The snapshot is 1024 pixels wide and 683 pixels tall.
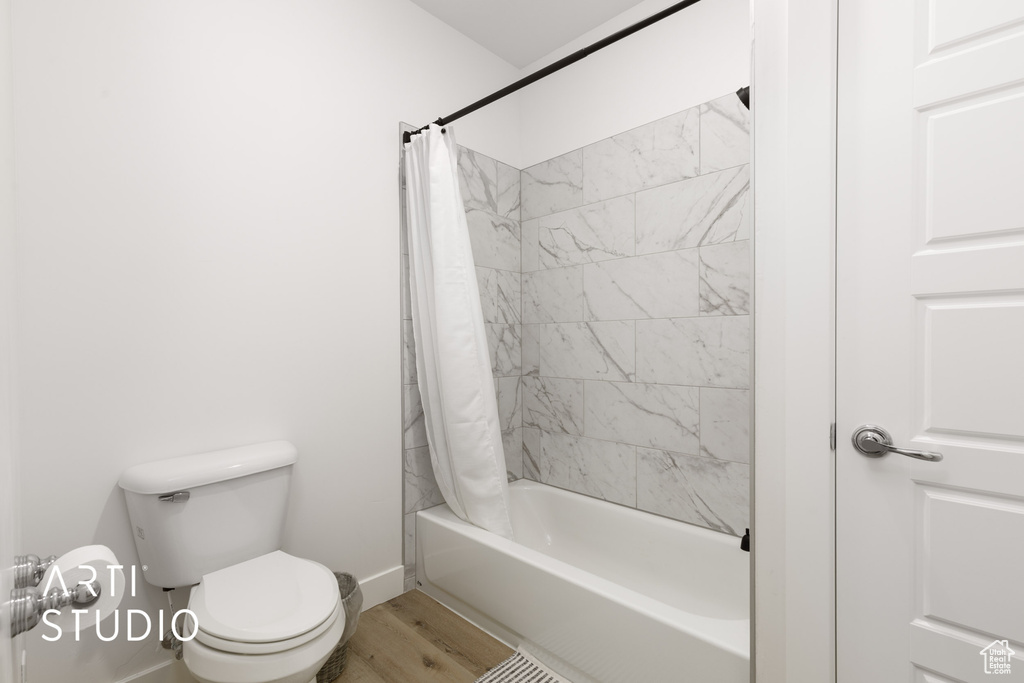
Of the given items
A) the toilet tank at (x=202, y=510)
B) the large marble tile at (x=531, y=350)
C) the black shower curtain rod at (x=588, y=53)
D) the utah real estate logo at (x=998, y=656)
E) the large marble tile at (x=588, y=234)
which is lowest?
the utah real estate logo at (x=998, y=656)

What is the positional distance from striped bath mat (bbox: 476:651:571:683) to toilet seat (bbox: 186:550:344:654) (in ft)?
2.03

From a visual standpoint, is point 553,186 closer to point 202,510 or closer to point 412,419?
point 412,419

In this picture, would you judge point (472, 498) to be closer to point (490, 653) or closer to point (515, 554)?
point (515, 554)

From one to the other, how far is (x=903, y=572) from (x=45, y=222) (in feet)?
7.55

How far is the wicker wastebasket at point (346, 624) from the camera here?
5.23 feet

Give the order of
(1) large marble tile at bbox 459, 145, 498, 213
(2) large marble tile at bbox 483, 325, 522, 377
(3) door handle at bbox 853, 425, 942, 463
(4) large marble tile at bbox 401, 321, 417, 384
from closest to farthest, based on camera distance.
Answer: (3) door handle at bbox 853, 425, 942, 463, (4) large marble tile at bbox 401, 321, 417, 384, (1) large marble tile at bbox 459, 145, 498, 213, (2) large marble tile at bbox 483, 325, 522, 377

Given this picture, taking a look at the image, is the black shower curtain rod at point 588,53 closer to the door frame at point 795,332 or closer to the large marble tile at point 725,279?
the door frame at point 795,332

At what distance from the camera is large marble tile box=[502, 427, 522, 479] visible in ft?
8.45

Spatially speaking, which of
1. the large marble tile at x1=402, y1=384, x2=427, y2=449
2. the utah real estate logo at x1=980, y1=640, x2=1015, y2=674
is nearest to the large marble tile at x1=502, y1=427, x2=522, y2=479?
the large marble tile at x1=402, y1=384, x2=427, y2=449

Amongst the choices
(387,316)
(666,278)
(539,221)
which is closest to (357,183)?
(387,316)

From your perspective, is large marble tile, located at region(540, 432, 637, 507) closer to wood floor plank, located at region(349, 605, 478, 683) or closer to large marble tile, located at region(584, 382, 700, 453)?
large marble tile, located at region(584, 382, 700, 453)

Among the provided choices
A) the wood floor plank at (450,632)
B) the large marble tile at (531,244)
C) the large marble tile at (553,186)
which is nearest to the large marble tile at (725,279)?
the large marble tile at (553,186)

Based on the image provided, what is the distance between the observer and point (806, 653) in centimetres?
116

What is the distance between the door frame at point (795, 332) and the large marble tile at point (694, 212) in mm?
Answer: 624
